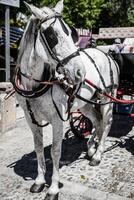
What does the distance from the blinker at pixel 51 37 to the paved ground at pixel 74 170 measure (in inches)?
78.0

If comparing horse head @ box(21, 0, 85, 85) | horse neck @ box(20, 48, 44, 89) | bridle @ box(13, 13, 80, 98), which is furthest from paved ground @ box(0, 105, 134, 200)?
horse head @ box(21, 0, 85, 85)

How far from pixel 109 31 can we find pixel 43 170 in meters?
4.31

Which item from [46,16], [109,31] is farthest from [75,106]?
[109,31]

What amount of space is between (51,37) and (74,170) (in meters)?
2.44

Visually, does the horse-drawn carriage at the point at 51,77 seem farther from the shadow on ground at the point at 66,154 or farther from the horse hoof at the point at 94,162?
the horse hoof at the point at 94,162

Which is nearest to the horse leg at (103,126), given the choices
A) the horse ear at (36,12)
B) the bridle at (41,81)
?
the bridle at (41,81)

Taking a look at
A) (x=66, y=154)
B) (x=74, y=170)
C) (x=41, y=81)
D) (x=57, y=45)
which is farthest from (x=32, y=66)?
(x=66, y=154)

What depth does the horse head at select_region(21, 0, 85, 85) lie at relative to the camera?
3.98 meters

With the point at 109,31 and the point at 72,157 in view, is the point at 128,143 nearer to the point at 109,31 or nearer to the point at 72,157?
the point at 72,157

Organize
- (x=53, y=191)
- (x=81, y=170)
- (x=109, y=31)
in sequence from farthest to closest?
1. (x=109, y=31)
2. (x=81, y=170)
3. (x=53, y=191)

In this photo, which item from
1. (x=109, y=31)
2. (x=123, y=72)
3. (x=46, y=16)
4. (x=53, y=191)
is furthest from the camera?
(x=109, y=31)

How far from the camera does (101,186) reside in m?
5.08

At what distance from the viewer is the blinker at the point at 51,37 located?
3963 millimetres

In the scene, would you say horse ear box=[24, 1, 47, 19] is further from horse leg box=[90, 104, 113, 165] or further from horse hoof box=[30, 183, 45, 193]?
horse leg box=[90, 104, 113, 165]
